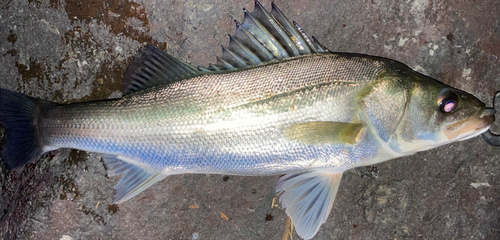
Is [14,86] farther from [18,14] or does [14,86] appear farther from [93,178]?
[93,178]

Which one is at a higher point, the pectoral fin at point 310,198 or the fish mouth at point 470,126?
the fish mouth at point 470,126

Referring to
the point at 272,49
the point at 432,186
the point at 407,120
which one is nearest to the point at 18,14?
the point at 272,49

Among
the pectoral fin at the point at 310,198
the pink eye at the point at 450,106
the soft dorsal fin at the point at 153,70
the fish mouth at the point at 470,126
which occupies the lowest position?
the pectoral fin at the point at 310,198

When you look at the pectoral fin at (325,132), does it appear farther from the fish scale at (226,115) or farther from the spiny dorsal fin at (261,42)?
the spiny dorsal fin at (261,42)

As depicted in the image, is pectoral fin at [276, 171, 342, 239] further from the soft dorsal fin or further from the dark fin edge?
the soft dorsal fin

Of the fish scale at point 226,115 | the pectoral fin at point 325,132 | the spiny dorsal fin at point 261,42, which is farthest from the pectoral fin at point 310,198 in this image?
the spiny dorsal fin at point 261,42

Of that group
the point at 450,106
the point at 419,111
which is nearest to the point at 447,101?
the point at 450,106

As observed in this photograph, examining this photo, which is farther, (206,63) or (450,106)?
(206,63)

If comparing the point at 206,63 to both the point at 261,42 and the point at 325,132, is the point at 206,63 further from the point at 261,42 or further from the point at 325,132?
the point at 325,132
